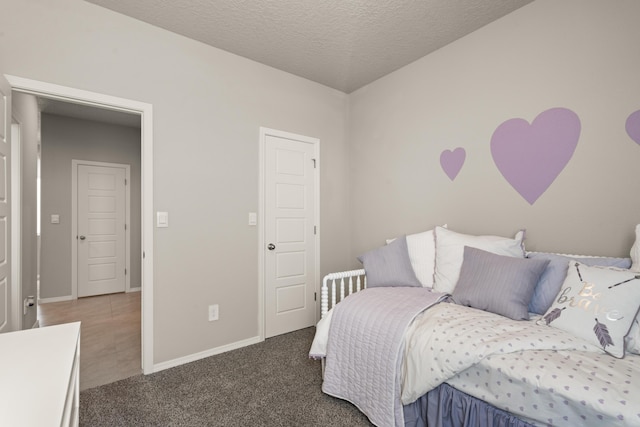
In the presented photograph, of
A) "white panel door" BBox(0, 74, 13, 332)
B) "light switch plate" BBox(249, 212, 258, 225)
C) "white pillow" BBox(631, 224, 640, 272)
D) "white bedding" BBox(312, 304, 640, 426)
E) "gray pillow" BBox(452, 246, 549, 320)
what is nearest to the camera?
"white bedding" BBox(312, 304, 640, 426)

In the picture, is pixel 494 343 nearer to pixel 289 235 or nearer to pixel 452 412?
pixel 452 412

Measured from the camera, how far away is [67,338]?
113cm

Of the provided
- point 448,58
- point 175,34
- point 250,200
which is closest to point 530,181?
point 448,58

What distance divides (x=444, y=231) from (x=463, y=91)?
120 cm

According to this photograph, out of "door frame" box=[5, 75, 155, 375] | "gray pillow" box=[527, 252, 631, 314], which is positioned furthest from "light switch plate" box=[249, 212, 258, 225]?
"gray pillow" box=[527, 252, 631, 314]

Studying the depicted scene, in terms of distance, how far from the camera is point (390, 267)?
7.57ft

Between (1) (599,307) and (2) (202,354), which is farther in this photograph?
(2) (202,354)

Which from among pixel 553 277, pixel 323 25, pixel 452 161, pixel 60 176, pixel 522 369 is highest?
pixel 323 25

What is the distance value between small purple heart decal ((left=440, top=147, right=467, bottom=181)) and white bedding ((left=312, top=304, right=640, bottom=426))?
1.30 meters

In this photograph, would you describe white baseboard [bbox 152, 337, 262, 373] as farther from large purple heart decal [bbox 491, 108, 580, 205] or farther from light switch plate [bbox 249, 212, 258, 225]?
large purple heart decal [bbox 491, 108, 580, 205]

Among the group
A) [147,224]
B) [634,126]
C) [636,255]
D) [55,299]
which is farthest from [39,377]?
[55,299]

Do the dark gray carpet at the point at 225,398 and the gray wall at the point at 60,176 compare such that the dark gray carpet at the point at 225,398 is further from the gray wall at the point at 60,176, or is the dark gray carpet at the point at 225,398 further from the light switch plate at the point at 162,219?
the gray wall at the point at 60,176

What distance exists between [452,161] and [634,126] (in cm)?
109

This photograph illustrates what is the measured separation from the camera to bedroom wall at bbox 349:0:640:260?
1790 millimetres
